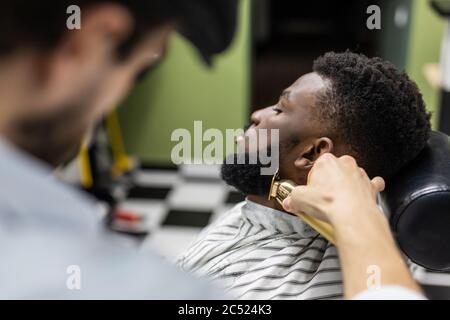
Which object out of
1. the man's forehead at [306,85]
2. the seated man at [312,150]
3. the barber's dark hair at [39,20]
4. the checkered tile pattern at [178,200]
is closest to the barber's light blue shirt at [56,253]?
the barber's dark hair at [39,20]

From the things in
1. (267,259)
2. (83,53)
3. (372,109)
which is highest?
(83,53)

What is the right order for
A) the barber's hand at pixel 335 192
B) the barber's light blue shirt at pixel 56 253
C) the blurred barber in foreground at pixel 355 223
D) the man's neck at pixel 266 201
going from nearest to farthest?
the barber's light blue shirt at pixel 56 253
the blurred barber in foreground at pixel 355 223
the barber's hand at pixel 335 192
the man's neck at pixel 266 201

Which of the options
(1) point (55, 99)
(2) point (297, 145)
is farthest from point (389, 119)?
(1) point (55, 99)

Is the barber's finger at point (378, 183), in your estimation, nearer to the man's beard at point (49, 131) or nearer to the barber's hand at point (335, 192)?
the barber's hand at point (335, 192)

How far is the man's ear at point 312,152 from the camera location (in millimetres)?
1236

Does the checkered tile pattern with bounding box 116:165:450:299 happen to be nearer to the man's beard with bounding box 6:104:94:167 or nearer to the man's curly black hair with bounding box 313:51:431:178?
the man's curly black hair with bounding box 313:51:431:178

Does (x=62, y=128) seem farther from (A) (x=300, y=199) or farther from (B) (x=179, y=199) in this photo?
(B) (x=179, y=199)

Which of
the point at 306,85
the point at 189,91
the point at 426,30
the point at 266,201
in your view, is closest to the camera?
the point at 306,85

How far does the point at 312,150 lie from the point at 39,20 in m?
0.71

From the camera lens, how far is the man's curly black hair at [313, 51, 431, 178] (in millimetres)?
1181

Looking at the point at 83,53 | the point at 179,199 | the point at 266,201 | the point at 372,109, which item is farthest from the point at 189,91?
the point at 83,53

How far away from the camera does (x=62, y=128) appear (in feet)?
2.32

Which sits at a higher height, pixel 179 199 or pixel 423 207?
pixel 423 207
